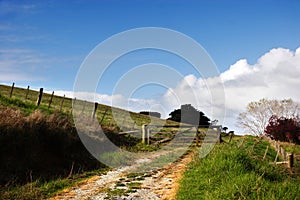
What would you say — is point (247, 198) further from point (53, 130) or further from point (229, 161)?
point (53, 130)

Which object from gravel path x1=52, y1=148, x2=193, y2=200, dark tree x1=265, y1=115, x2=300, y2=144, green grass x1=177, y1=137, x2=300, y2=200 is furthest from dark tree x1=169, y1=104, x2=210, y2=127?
green grass x1=177, y1=137, x2=300, y2=200

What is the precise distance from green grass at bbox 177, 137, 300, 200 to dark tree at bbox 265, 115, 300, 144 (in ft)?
98.6

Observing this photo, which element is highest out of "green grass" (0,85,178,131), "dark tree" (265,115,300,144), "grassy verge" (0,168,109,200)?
"dark tree" (265,115,300,144)

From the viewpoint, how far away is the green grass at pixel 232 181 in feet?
21.3

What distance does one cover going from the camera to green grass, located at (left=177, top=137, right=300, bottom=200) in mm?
6496

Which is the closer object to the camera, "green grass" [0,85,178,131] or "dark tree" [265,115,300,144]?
"green grass" [0,85,178,131]

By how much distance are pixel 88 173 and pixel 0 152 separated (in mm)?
3215

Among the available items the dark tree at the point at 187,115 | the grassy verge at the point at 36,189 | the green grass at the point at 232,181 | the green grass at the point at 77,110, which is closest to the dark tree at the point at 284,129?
the dark tree at the point at 187,115

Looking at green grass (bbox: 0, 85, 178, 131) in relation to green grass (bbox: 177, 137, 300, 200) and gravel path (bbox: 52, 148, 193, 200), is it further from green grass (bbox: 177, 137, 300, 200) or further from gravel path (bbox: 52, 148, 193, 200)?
green grass (bbox: 177, 137, 300, 200)

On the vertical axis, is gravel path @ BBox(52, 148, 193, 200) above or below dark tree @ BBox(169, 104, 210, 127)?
below

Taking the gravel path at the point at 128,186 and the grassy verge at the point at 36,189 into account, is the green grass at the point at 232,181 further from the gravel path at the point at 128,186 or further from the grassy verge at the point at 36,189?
the grassy verge at the point at 36,189

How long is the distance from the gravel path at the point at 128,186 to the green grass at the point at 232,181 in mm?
504

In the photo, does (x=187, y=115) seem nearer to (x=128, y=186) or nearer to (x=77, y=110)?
(x=77, y=110)

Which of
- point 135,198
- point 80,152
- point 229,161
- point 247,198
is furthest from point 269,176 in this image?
point 80,152
